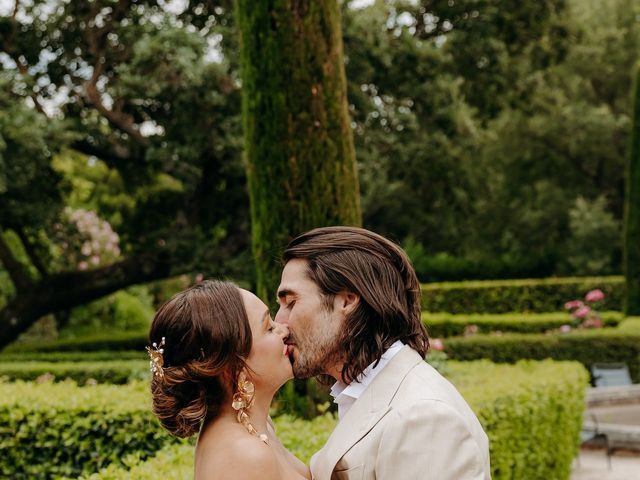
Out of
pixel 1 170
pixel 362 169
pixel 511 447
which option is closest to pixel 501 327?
pixel 362 169

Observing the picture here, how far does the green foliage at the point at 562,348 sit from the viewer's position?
1302 centimetres

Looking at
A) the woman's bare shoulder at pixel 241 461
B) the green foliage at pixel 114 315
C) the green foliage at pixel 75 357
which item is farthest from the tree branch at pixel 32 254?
the woman's bare shoulder at pixel 241 461

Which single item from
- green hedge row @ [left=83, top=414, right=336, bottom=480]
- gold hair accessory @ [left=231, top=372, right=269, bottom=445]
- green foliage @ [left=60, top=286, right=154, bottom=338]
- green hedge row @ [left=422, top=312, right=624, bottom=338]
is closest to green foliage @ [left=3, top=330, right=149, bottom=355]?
green foliage @ [left=60, top=286, right=154, bottom=338]

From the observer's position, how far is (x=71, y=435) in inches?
227

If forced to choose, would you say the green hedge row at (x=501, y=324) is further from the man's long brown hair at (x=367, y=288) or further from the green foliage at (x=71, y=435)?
the man's long brown hair at (x=367, y=288)

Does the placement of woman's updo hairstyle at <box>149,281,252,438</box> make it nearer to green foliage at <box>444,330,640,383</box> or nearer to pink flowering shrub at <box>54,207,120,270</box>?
green foliage at <box>444,330,640,383</box>

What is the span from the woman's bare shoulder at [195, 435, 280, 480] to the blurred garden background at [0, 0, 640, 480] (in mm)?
1628

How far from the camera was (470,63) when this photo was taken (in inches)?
632

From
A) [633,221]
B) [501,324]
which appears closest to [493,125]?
[633,221]

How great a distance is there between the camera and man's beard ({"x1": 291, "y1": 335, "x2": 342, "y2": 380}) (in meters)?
2.17

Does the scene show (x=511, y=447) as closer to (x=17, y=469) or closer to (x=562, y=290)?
(x=17, y=469)

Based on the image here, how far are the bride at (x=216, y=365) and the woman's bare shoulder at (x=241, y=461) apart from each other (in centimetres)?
3

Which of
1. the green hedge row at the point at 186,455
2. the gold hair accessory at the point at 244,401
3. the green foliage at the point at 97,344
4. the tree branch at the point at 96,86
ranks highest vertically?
the tree branch at the point at 96,86

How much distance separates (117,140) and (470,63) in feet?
24.2
